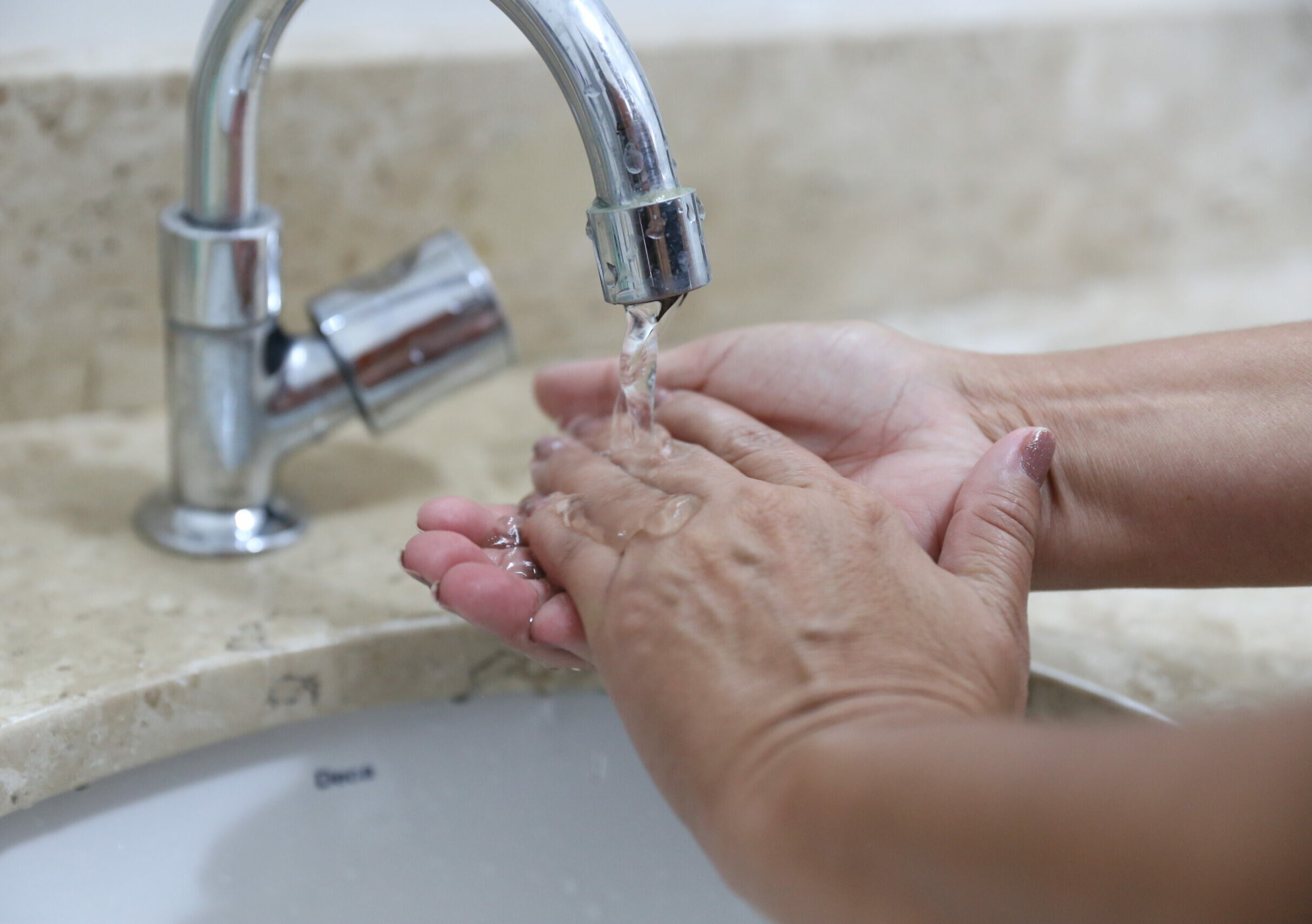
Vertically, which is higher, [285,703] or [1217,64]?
[1217,64]

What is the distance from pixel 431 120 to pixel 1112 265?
1.82ft

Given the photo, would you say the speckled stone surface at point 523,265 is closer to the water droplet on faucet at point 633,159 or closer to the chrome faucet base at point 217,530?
the chrome faucet base at point 217,530

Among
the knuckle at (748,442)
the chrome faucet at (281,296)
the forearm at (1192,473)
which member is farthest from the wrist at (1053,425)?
the chrome faucet at (281,296)

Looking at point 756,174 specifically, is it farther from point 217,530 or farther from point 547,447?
point 217,530

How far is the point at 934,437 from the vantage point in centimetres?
56

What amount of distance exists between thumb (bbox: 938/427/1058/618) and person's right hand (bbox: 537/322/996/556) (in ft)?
0.18

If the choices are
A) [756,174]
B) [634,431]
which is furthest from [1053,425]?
[756,174]

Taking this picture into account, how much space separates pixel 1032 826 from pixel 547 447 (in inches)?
12.8

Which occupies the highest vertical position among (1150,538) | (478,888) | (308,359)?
(308,359)

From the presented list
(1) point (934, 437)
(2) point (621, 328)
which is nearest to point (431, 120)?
(2) point (621, 328)

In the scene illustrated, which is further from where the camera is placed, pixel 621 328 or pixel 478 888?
pixel 621 328

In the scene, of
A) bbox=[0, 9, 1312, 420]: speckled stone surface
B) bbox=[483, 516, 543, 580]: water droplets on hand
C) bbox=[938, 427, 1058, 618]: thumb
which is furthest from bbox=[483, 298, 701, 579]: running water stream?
bbox=[0, 9, 1312, 420]: speckled stone surface

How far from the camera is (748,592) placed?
1.37 ft

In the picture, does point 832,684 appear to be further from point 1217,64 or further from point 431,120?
point 1217,64
